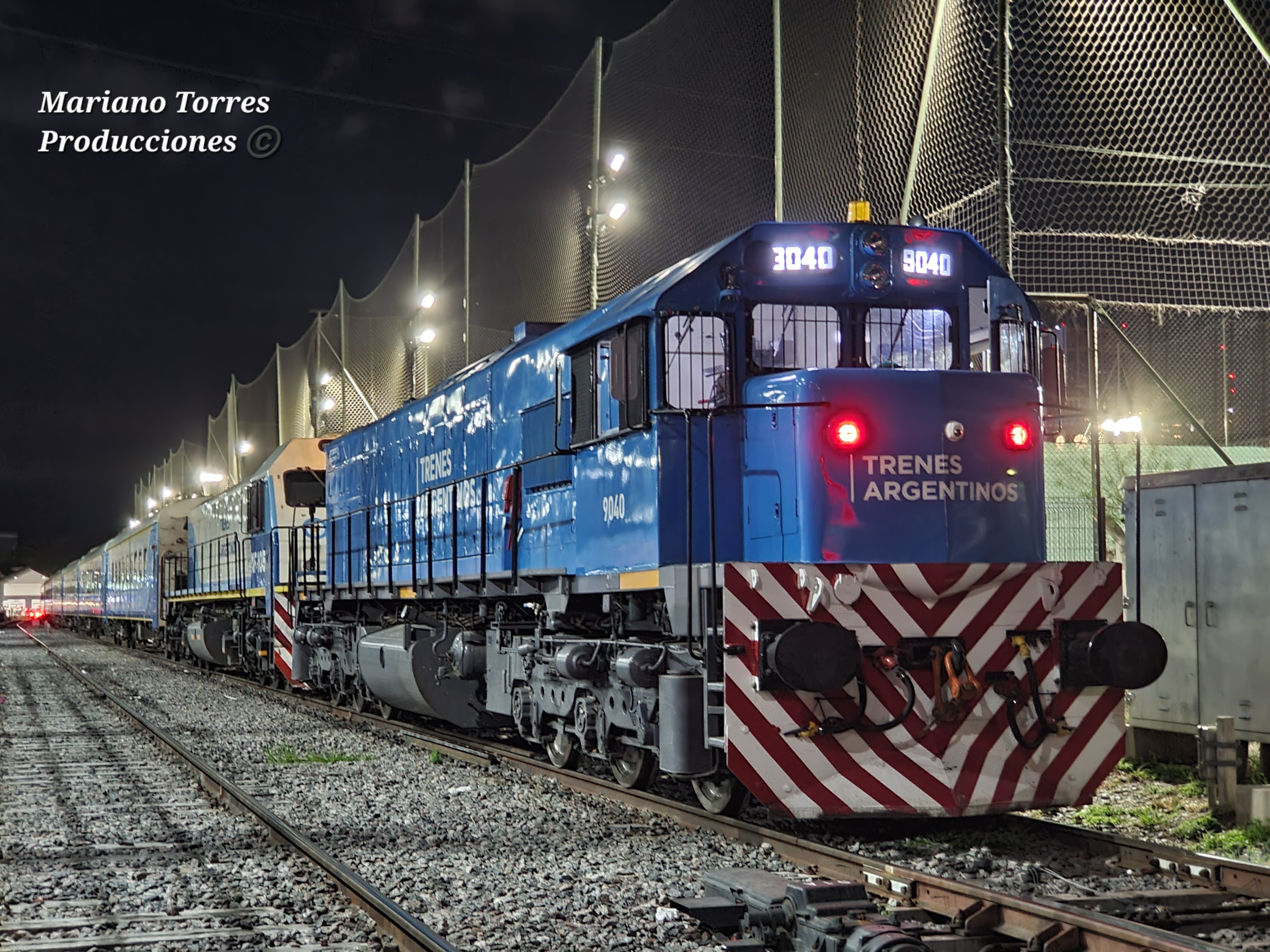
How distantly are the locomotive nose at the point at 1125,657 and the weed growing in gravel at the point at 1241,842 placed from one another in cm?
101

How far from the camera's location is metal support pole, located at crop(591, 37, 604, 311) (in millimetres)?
17219

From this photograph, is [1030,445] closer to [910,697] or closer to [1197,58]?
[910,697]

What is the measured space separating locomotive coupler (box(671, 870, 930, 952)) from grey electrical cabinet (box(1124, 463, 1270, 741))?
3.88 meters

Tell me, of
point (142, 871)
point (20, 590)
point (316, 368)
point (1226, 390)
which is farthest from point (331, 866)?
point (20, 590)

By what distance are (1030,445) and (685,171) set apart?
31.7 feet

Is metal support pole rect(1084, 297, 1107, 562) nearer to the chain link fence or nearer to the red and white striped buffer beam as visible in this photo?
the chain link fence

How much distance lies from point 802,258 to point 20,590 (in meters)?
138

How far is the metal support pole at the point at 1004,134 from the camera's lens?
1053cm

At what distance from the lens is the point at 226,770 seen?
1057 centimetres

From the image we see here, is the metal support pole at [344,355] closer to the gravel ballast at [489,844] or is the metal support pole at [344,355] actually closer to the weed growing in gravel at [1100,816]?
the gravel ballast at [489,844]

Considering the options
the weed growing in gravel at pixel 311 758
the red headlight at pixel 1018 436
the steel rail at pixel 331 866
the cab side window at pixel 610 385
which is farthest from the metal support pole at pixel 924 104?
the steel rail at pixel 331 866

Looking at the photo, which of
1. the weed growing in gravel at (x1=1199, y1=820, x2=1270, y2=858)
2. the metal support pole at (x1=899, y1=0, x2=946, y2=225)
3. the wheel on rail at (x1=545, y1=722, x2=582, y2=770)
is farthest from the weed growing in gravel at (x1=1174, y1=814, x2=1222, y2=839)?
the metal support pole at (x1=899, y1=0, x2=946, y2=225)

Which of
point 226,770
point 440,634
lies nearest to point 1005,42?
point 440,634

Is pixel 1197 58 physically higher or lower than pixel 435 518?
higher
